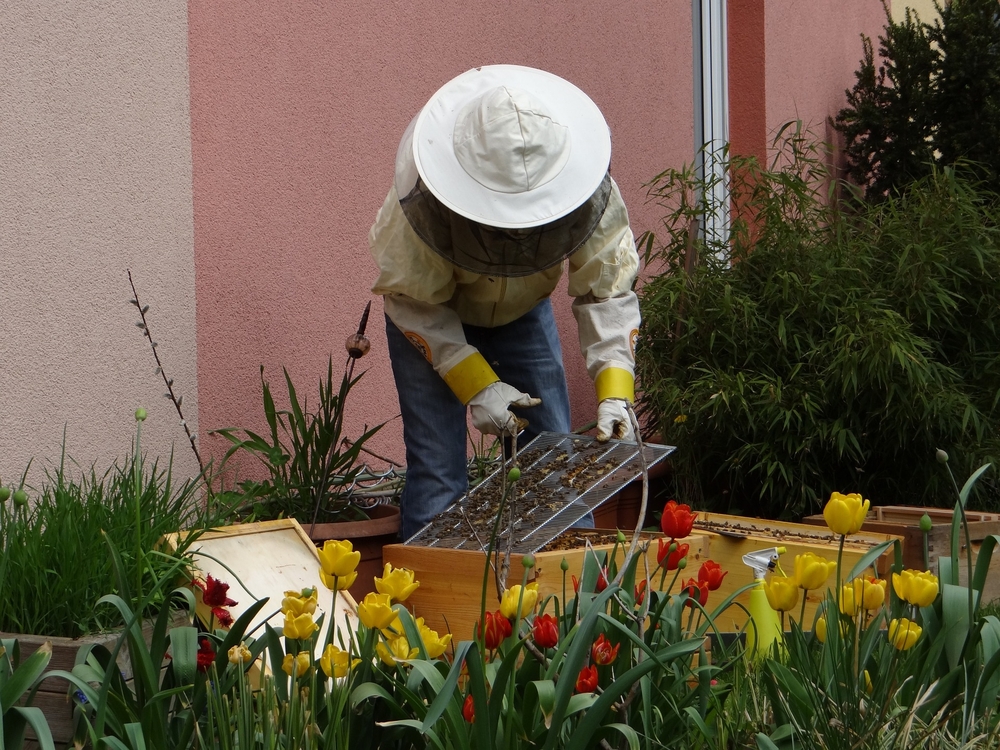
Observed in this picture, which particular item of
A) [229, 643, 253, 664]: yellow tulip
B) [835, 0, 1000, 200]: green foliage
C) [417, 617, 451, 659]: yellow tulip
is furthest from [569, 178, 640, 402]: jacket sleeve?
[835, 0, 1000, 200]: green foliage

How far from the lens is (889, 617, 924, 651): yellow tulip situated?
1705 mm

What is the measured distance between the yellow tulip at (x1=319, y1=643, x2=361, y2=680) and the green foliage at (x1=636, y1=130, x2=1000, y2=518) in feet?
9.61

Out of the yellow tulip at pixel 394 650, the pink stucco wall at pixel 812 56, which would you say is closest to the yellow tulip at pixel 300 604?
the yellow tulip at pixel 394 650

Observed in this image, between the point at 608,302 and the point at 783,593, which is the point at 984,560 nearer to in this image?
the point at 783,593

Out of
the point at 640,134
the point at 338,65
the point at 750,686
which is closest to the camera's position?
the point at 750,686

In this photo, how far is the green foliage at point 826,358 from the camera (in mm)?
4355

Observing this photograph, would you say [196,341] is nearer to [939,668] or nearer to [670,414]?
[670,414]

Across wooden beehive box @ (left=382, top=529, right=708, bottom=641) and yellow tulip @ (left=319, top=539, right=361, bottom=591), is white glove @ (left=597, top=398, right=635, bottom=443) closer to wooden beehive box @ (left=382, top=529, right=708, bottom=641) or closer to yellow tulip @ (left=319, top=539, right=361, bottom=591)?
wooden beehive box @ (left=382, top=529, right=708, bottom=641)

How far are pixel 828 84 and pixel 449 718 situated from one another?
7769 mm

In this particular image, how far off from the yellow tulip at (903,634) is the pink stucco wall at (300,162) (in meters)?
2.45

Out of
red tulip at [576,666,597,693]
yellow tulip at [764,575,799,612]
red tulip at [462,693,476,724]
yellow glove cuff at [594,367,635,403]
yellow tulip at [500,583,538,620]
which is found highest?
yellow glove cuff at [594,367,635,403]

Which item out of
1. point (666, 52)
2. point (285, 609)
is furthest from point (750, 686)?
point (666, 52)

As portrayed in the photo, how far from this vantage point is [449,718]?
1.57 m

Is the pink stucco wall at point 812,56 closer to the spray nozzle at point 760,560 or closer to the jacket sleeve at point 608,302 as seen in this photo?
the jacket sleeve at point 608,302
